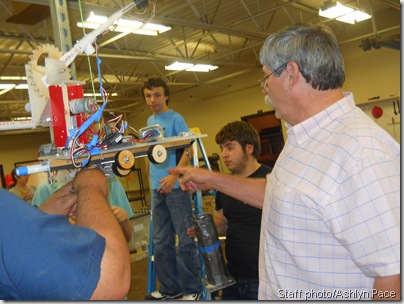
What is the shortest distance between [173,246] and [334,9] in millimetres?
4751

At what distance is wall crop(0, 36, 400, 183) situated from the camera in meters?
8.04

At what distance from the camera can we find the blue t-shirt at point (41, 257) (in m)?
0.62

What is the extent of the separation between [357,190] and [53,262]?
0.69 meters

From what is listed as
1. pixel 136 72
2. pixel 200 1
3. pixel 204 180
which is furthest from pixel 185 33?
pixel 204 180

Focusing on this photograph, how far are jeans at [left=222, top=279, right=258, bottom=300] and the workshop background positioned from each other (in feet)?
4.51

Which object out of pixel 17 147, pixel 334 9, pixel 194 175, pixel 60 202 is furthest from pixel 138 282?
pixel 17 147

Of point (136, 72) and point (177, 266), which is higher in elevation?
point (136, 72)

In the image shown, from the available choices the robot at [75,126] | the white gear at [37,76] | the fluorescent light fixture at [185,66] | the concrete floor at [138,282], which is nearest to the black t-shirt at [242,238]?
the robot at [75,126]

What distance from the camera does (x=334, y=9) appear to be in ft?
19.0

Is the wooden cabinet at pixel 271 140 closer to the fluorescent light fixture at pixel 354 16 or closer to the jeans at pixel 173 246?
the fluorescent light fixture at pixel 354 16

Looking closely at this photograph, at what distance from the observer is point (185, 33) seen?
777cm

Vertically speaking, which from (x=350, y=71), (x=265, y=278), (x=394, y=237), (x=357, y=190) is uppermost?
(x=350, y=71)

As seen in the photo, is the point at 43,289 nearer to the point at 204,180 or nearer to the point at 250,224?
the point at 204,180

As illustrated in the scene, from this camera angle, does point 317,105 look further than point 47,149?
Yes
